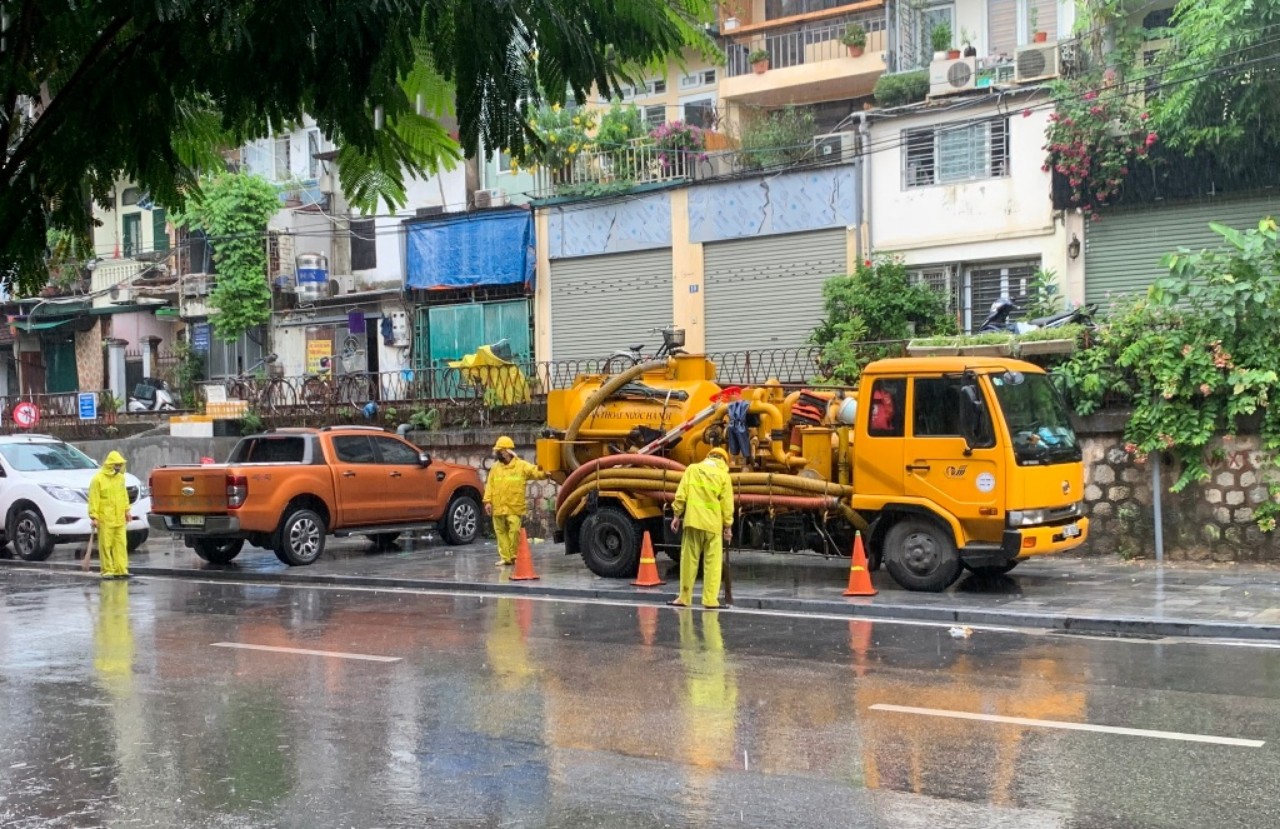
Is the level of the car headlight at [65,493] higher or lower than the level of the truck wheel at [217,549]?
higher

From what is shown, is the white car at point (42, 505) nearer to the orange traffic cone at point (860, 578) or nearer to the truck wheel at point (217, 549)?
the truck wheel at point (217, 549)

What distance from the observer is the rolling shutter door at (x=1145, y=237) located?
1867 cm

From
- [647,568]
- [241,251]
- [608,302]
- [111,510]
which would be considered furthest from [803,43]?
[111,510]

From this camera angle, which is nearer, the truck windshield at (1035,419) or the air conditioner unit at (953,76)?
the truck windshield at (1035,419)

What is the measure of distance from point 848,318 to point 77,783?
1563 cm

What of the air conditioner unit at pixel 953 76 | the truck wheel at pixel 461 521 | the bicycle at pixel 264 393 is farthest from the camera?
the bicycle at pixel 264 393

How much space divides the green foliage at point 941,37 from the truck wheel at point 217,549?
1437cm

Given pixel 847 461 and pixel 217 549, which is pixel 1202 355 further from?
pixel 217 549

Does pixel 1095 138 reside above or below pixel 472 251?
above

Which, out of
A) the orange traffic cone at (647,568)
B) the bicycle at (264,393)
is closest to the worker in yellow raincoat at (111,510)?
the orange traffic cone at (647,568)

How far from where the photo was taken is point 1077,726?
303 inches

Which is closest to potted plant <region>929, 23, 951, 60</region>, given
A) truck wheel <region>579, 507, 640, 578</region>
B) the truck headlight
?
the truck headlight

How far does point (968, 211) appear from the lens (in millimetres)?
20812

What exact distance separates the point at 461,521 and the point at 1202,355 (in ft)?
37.3
